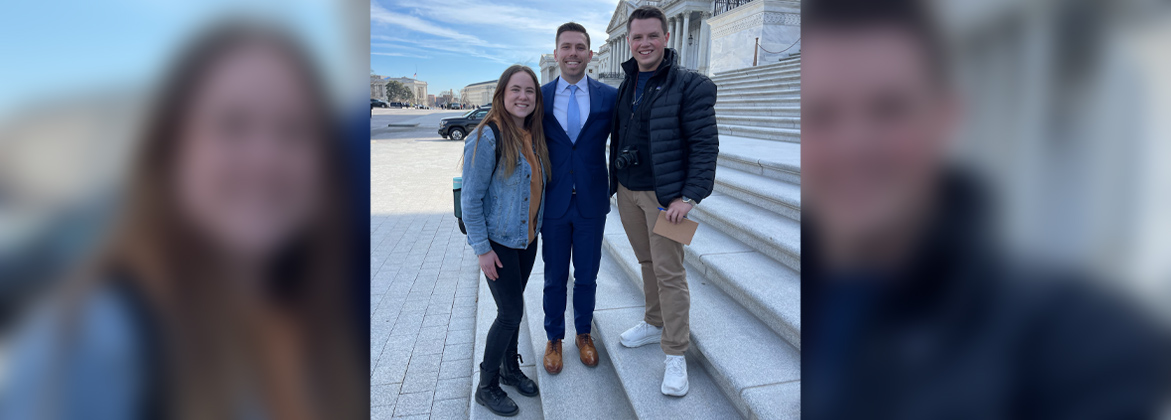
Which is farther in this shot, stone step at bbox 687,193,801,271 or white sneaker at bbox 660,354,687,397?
stone step at bbox 687,193,801,271

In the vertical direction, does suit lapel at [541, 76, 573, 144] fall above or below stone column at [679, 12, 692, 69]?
below

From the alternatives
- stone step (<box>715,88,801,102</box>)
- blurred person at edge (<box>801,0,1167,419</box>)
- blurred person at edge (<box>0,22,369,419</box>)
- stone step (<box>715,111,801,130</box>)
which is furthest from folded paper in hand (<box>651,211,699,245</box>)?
stone step (<box>715,88,801,102</box>)

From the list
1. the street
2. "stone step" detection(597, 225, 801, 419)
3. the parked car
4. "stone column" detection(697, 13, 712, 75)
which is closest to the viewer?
"stone step" detection(597, 225, 801, 419)

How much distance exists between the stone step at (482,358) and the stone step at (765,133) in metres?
5.19

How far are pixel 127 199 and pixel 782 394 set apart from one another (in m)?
2.54

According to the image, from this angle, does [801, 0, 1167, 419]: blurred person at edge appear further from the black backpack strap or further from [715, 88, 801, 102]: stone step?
[715, 88, 801, 102]: stone step

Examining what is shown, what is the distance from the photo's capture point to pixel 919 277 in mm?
580

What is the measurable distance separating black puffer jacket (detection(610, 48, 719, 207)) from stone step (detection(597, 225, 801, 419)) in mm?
911

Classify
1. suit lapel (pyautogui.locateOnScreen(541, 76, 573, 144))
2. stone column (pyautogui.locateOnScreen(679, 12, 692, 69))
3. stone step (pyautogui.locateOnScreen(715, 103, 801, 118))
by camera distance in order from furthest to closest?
1. stone column (pyautogui.locateOnScreen(679, 12, 692, 69))
2. stone step (pyautogui.locateOnScreen(715, 103, 801, 118))
3. suit lapel (pyautogui.locateOnScreen(541, 76, 573, 144))

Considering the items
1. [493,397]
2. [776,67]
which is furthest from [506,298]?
[776,67]

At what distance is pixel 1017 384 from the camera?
2.02 feet

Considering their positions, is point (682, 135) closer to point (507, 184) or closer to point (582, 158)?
point (582, 158)

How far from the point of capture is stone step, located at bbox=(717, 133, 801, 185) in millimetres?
5008

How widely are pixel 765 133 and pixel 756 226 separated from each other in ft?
15.7
